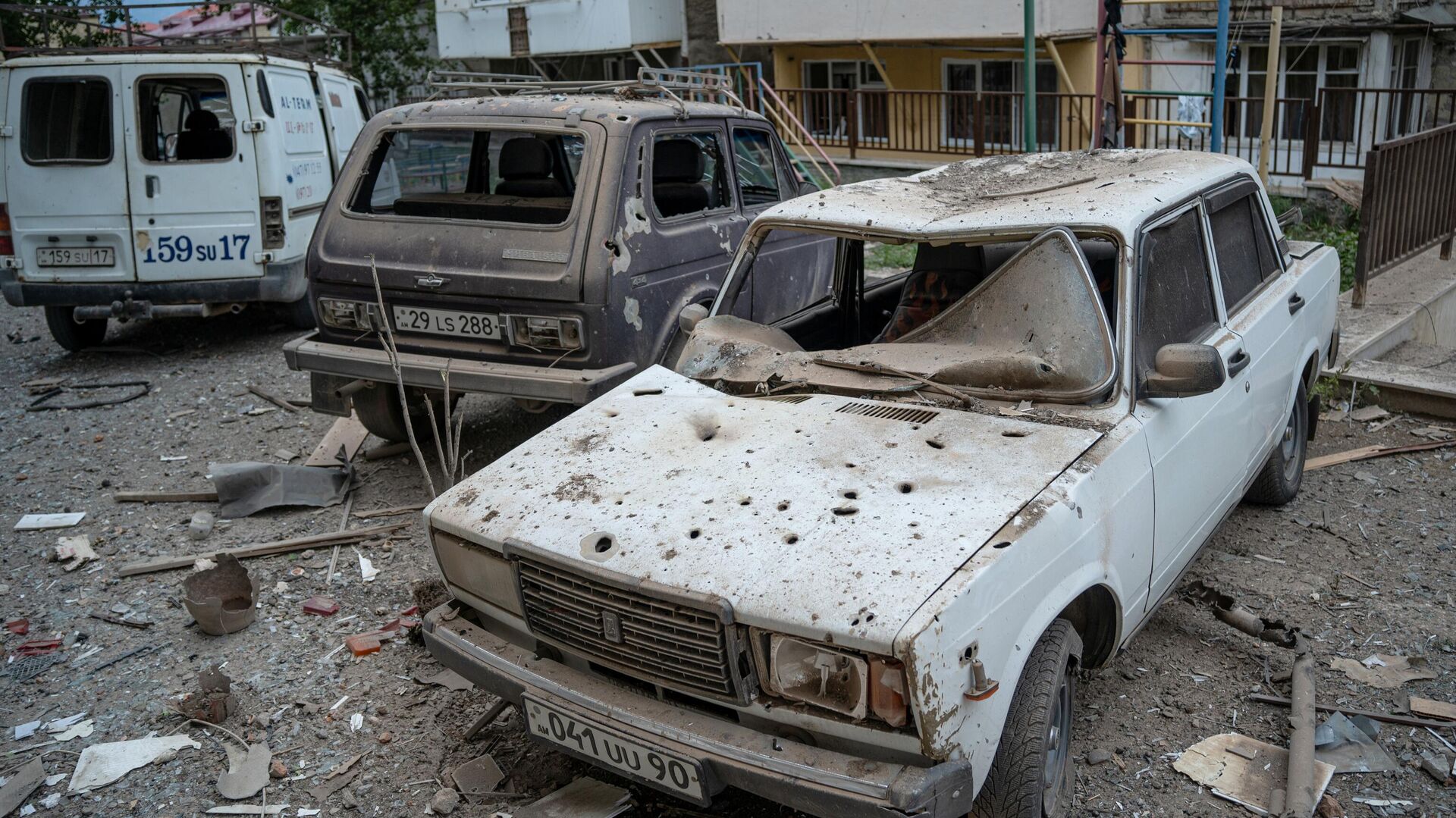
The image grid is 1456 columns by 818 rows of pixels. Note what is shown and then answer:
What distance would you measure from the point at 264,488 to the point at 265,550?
24.5 inches

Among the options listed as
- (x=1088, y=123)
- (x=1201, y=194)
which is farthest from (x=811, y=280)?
(x=1088, y=123)

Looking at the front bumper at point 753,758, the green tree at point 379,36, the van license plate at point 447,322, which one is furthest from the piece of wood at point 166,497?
the green tree at point 379,36

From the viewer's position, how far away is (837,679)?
2.58 m

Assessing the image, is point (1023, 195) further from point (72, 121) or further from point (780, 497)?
point (72, 121)

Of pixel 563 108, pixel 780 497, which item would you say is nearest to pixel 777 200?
pixel 563 108

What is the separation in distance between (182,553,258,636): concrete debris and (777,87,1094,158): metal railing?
11486mm

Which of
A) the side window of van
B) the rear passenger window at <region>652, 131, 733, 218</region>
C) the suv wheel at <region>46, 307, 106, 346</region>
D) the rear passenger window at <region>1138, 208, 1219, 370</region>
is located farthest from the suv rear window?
the suv wheel at <region>46, 307, 106, 346</region>

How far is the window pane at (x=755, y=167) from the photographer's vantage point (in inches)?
256

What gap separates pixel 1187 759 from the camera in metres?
3.41

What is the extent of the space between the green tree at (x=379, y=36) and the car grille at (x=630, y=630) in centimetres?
1860

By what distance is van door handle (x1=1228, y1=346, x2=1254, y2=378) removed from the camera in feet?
12.7

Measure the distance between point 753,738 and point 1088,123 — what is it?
13.0m

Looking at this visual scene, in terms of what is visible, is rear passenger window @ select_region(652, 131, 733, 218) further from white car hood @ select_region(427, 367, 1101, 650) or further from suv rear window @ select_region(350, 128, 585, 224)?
white car hood @ select_region(427, 367, 1101, 650)

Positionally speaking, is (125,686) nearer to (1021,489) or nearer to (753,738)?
(753,738)
